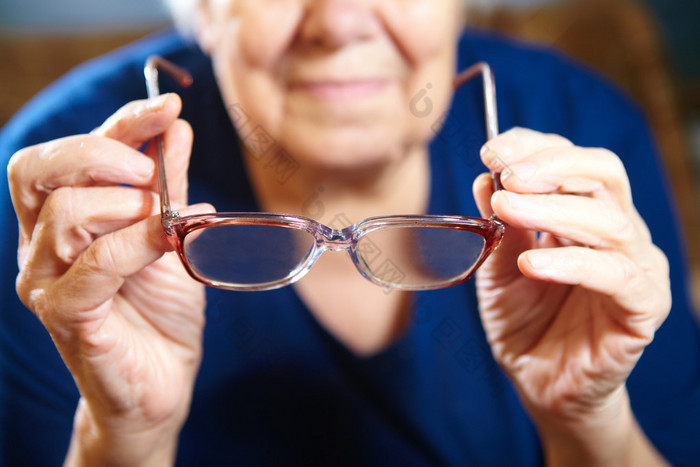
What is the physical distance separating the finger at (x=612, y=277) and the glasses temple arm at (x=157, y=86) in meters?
0.21

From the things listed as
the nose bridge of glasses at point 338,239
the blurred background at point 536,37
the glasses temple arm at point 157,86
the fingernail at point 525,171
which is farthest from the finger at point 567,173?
the blurred background at point 536,37

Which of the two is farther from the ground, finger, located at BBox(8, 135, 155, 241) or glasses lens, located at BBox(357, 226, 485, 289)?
finger, located at BBox(8, 135, 155, 241)

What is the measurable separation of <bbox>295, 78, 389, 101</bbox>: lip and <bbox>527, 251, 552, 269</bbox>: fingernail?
0.81 ft

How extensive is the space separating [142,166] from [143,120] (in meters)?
0.03

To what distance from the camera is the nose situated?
48 cm

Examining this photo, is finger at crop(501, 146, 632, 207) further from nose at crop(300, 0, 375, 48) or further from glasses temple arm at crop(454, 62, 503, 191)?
nose at crop(300, 0, 375, 48)

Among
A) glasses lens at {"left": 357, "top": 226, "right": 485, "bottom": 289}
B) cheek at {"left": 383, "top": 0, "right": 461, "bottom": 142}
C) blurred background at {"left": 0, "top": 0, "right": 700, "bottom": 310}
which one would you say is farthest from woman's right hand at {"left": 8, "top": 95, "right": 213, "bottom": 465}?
blurred background at {"left": 0, "top": 0, "right": 700, "bottom": 310}

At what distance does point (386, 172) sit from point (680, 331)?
0.36m

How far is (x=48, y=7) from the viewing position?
1211mm

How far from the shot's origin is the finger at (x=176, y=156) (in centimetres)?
35

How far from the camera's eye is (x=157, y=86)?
42 centimetres

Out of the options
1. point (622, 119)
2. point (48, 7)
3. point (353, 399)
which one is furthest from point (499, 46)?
point (48, 7)

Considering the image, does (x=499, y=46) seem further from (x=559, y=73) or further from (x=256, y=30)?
(x=256, y=30)

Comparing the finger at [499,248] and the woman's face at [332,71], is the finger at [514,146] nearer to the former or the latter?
the finger at [499,248]
